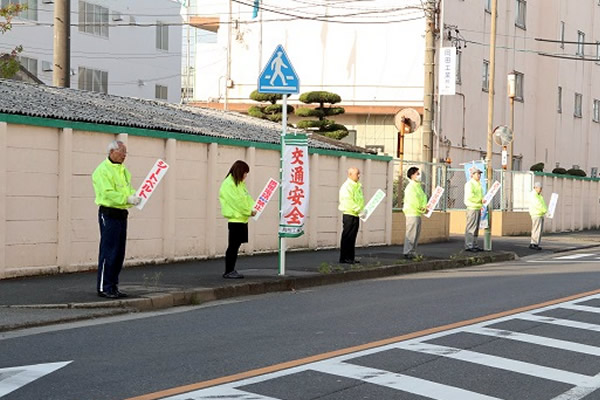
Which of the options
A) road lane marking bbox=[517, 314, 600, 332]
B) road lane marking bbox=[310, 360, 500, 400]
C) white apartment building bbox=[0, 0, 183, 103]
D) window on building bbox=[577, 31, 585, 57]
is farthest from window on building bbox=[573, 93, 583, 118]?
road lane marking bbox=[310, 360, 500, 400]

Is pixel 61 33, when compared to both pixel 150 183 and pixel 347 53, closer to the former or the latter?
pixel 150 183

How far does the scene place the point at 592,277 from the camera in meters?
17.6

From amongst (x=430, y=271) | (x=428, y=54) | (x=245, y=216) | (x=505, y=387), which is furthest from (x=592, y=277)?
(x=505, y=387)

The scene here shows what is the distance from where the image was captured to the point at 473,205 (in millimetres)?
23172

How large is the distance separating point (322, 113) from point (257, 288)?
2067cm

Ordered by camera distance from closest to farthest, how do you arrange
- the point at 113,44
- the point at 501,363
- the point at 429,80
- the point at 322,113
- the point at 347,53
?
the point at 501,363
the point at 429,80
the point at 322,113
the point at 347,53
the point at 113,44

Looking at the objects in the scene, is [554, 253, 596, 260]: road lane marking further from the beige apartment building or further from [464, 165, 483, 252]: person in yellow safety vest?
the beige apartment building

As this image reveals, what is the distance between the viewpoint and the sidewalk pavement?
11522 millimetres

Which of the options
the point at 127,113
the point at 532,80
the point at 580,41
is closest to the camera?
the point at 127,113

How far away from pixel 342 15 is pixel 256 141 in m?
19.1

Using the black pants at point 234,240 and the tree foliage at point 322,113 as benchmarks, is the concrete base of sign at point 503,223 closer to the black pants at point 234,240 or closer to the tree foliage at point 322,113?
the tree foliage at point 322,113

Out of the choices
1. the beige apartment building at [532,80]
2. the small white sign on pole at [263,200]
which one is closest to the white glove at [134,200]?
the small white sign on pole at [263,200]

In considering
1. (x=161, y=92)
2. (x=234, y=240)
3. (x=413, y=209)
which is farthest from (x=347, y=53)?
(x=234, y=240)

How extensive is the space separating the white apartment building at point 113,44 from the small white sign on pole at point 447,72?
15620 millimetres
